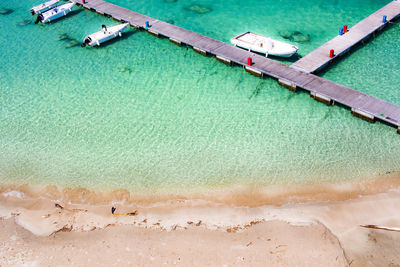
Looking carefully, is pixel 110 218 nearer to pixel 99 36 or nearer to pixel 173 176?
pixel 173 176

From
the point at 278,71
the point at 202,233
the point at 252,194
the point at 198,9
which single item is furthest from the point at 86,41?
the point at 202,233

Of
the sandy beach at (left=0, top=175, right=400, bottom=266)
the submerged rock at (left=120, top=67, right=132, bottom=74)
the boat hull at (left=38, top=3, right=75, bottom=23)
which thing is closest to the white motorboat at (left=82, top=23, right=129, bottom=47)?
the submerged rock at (left=120, top=67, right=132, bottom=74)

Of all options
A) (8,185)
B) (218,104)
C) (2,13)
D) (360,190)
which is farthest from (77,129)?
(2,13)

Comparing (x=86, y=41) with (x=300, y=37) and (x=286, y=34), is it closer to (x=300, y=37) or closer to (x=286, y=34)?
(x=286, y=34)

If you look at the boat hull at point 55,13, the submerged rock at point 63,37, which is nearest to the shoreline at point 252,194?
the submerged rock at point 63,37

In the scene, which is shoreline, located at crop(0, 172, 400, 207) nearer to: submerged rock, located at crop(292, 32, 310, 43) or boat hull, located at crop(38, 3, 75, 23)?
submerged rock, located at crop(292, 32, 310, 43)

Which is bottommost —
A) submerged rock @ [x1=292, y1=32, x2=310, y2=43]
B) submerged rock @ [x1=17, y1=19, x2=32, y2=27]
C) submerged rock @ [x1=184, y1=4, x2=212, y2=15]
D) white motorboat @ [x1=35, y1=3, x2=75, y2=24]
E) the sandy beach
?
the sandy beach
